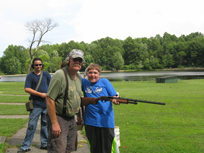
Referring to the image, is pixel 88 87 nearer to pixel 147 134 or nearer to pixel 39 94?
pixel 39 94

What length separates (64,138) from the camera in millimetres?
3268

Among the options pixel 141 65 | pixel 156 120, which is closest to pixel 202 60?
pixel 141 65

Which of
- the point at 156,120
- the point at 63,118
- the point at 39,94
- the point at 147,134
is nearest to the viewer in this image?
the point at 63,118

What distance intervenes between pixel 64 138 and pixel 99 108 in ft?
A: 2.46

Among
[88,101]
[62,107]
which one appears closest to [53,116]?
[62,107]

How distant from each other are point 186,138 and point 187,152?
108cm

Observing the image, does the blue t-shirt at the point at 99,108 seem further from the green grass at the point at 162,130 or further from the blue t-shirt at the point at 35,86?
the green grass at the point at 162,130

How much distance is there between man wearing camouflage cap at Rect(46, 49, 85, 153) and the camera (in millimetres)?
3133

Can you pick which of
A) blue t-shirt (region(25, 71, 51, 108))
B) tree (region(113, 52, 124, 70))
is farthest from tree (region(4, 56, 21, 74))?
blue t-shirt (region(25, 71, 51, 108))

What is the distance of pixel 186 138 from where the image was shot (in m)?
6.13

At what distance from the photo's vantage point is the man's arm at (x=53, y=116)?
10.2ft

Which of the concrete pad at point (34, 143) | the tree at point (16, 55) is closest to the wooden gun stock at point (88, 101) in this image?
the concrete pad at point (34, 143)

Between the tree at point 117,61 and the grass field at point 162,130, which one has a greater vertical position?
the tree at point 117,61

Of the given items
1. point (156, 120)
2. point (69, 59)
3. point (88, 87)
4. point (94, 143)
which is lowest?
point (156, 120)
